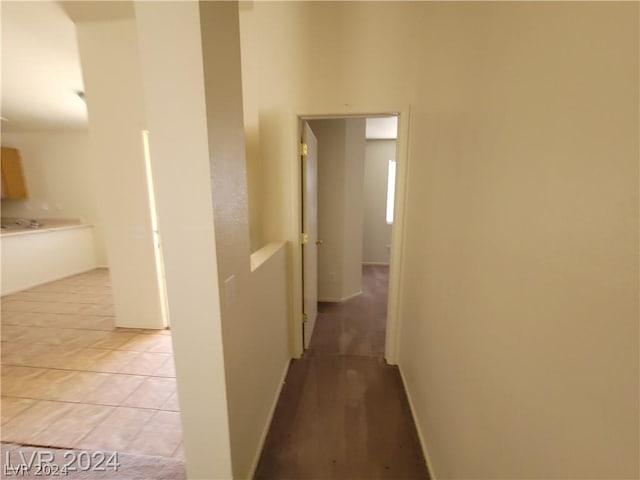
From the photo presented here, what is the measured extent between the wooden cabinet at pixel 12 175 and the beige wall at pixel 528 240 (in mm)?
6763

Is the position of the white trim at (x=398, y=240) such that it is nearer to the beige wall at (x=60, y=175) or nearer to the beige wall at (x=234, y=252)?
the beige wall at (x=234, y=252)

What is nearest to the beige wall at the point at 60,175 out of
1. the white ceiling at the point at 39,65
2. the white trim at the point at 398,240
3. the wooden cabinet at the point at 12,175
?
the wooden cabinet at the point at 12,175

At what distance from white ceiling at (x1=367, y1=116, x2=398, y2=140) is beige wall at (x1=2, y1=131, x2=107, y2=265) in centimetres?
511

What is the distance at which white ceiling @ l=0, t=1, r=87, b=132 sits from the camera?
1.91m

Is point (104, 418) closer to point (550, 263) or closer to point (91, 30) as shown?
point (550, 263)

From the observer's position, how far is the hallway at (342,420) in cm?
131

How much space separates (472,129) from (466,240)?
1.42ft

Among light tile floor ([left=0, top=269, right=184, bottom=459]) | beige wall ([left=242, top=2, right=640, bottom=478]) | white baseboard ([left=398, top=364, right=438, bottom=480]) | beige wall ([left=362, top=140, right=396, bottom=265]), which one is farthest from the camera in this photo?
beige wall ([left=362, top=140, right=396, bottom=265])

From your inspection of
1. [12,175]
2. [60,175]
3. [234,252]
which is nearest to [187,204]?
[234,252]

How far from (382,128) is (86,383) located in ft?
15.2

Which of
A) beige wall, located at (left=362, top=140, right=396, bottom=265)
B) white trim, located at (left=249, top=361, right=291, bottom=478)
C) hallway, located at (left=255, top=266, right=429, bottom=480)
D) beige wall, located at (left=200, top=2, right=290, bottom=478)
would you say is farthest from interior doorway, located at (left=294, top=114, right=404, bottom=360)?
beige wall, located at (left=200, top=2, right=290, bottom=478)

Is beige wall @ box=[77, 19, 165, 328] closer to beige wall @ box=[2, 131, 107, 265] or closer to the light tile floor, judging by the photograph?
the light tile floor

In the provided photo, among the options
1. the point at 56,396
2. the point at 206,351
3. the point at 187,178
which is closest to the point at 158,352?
the point at 56,396

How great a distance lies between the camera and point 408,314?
1807 millimetres
